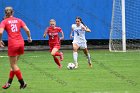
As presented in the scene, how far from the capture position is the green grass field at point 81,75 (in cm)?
1397

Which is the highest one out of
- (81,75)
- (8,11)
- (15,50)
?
(8,11)

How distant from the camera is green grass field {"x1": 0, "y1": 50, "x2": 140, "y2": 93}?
45.8 feet

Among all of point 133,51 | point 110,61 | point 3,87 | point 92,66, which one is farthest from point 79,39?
point 133,51

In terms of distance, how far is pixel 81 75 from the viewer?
1728 centimetres

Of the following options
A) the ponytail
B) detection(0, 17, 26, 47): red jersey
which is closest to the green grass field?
detection(0, 17, 26, 47): red jersey

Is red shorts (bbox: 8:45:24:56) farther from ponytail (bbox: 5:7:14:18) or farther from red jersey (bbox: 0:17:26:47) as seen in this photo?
ponytail (bbox: 5:7:14:18)

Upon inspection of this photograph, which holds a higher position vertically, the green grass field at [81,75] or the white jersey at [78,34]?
the white jersey at [78,34]

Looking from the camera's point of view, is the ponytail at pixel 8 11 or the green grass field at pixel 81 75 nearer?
A: the ponytail at pixel 8 11

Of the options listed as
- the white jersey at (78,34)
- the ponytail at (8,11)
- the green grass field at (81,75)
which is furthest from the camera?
the white jersey at (78,34)

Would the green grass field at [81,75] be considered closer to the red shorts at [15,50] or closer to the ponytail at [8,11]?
the red shorts at [15,50]

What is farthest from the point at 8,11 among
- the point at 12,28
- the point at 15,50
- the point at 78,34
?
the point at 78,34

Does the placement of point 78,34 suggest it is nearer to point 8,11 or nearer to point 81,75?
point 81,75

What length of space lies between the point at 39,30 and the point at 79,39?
882 centimetres

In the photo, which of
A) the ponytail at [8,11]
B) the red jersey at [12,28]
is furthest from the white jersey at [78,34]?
the ponytail at [8,11]
